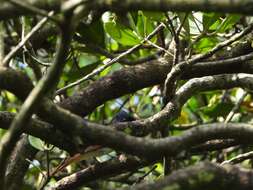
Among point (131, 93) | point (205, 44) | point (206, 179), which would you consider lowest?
point (206, 179)

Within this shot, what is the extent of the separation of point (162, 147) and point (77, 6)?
0.35 metres

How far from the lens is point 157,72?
2135 mm

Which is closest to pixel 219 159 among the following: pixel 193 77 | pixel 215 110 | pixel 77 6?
pixel 215 110

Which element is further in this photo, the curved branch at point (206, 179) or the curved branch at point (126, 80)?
the curved branch at point (126, 80)

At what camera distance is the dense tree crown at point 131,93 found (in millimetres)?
1245

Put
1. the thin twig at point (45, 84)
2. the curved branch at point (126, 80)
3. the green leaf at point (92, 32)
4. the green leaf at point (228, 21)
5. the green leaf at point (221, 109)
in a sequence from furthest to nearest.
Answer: the green leaf at point (221, 109) < the green leaf at point (92, 32) < the curved branch at point (126, 80) < the green leaf at point (228, 21) < the thin twig at point (45, 84)

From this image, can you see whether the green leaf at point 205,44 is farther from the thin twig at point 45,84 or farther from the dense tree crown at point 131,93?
the thin twig at point 45,84

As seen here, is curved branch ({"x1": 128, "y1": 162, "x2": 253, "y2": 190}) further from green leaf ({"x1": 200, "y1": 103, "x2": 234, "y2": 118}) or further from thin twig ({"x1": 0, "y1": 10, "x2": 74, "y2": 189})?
green leaf ({"x1": 200, "y1": 103, "x2": 234, "y2": 118})

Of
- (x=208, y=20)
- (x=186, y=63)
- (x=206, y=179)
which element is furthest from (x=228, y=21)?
(x=206, y=179)

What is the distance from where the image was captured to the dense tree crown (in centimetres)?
125

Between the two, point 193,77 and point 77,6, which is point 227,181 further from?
point 193,77

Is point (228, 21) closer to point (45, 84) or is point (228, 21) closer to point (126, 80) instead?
point (126, 80)

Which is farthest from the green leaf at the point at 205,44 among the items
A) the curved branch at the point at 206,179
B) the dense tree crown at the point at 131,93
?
the curved branch at the point at 206,179

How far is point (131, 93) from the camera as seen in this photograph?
2180 mm
